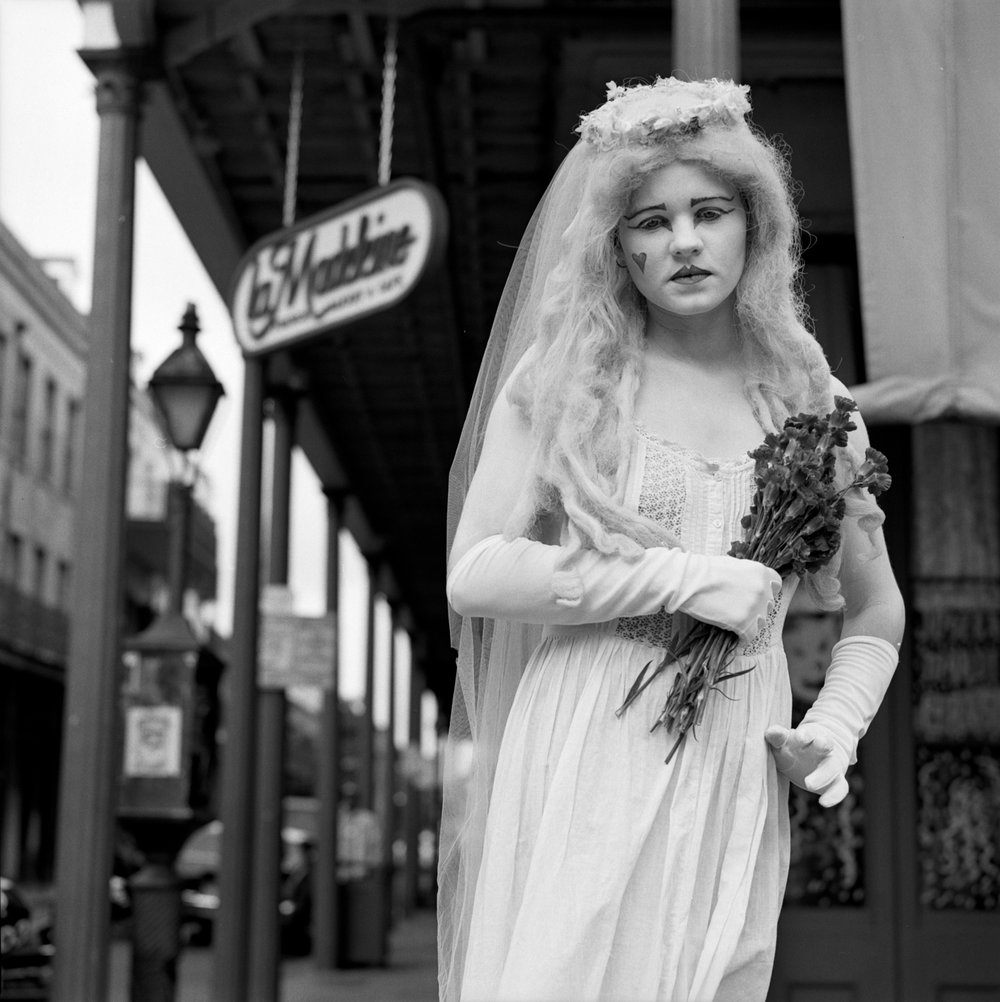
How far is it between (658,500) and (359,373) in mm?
12723

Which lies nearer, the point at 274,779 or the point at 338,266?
the point at 338,266

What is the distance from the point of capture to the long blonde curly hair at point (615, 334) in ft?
8.66

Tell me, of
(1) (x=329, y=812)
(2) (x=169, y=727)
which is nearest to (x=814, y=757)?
(2) (x=169, y=727)

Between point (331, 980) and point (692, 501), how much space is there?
14.1m

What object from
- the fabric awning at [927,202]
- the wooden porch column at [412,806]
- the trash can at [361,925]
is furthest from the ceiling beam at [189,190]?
the wooden porch column at [412,806]

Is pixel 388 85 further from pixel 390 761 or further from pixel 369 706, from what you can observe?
pixel 390 761

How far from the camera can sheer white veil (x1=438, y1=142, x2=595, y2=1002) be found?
2.84 m

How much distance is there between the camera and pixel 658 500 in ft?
8.66

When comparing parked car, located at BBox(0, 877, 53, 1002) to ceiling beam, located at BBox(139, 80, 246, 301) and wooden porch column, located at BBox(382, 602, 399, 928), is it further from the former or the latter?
wooden porch column, located at BBox(382, 602, 399, 928)

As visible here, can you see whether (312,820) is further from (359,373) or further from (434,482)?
(359,373)

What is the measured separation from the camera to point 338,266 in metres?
7.30

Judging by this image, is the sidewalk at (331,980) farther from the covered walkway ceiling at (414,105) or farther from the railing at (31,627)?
the railing at (31,627)

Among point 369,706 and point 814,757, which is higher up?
point 369,706

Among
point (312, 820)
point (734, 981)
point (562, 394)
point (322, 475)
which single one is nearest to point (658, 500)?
point (562, 394)
